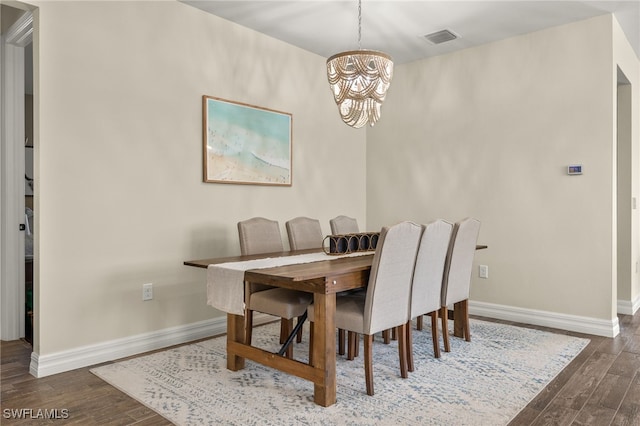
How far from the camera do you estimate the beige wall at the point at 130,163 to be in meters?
2.93

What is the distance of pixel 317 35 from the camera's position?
14.2 ft

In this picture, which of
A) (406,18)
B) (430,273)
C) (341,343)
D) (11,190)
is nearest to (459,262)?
(430,273)

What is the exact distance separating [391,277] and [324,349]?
0.56 metres

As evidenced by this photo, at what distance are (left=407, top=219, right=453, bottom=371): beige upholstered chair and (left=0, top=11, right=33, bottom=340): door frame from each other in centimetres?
313

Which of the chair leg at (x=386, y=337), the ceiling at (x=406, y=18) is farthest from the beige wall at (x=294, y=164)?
the chair leg at (x=386, y=337)

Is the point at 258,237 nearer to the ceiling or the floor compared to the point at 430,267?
nearer to the ceiling

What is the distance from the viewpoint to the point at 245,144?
162 inches

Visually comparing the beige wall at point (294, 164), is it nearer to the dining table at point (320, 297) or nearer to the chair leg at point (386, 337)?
the dining table at point (320, 297)

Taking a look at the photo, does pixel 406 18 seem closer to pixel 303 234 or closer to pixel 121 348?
pixel 303 234

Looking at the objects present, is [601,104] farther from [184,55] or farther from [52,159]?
[52,159]

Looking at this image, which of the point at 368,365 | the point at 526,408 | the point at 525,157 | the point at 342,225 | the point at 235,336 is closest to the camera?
the point at 526,408

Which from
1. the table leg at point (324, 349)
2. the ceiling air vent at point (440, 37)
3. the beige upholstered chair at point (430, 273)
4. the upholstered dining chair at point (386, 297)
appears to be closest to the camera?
the table leg at point (324, 349)

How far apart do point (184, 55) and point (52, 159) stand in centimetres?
135

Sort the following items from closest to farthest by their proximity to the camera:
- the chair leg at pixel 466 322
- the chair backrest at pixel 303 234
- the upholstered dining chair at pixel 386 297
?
the upholstered dining chair at pixel 386 297
the chair leg at pixel 466 322
the chair backrest at pixel 303 234
